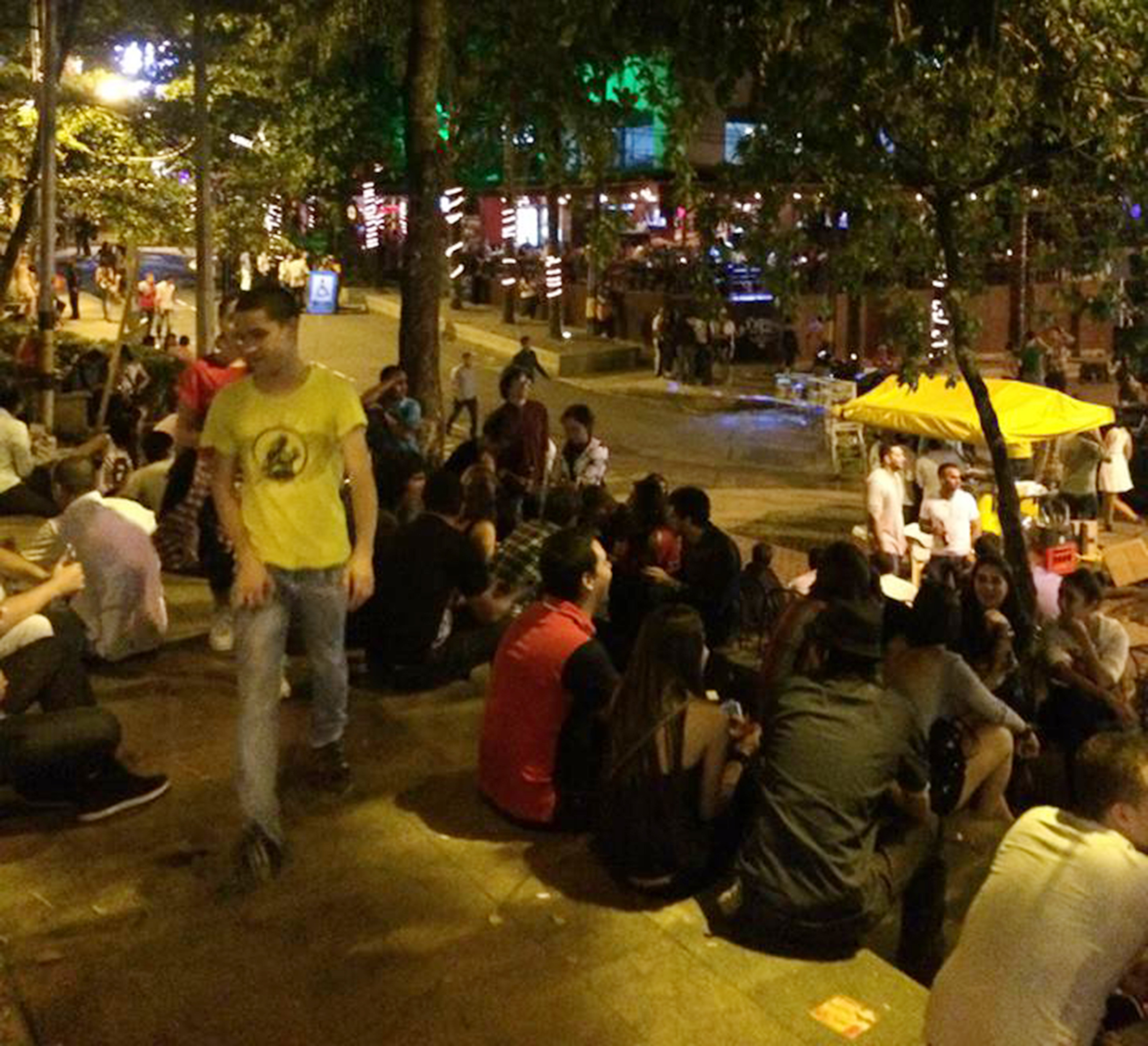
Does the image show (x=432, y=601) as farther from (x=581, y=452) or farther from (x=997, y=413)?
(x=997, y=413)

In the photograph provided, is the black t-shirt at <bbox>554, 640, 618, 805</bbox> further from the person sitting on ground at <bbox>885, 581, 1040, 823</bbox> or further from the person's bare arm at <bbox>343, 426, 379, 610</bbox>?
the person sitting on ground at <bbox>885, 581, 1040, 823</bbox>

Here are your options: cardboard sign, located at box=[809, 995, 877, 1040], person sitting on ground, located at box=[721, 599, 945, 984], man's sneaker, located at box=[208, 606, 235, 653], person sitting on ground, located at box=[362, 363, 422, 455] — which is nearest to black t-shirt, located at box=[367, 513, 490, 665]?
man's sneaker, located at box=[208, 606, 235, 653]

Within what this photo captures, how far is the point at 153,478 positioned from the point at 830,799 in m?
5.45

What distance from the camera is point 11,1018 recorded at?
4230 mm

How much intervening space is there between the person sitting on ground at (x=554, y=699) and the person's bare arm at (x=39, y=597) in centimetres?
154

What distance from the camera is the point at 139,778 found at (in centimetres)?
570

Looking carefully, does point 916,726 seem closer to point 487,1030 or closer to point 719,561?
point 487,1030

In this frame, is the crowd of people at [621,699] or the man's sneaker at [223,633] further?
the man's sneaker at [223,633]

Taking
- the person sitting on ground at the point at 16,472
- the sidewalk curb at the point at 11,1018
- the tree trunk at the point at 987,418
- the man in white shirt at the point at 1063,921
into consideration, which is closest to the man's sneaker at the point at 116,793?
the sidewalk curb at the point at 11,1018

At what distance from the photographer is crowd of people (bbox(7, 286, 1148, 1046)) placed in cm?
342

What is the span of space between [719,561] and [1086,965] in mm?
4666

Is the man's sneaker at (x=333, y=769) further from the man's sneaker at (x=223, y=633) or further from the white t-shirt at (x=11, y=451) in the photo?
the white t-shirt at (x=11, y=451)

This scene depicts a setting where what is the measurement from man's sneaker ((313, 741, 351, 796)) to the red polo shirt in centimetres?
62

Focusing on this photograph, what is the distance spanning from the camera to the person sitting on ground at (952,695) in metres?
5.89
